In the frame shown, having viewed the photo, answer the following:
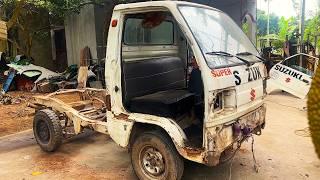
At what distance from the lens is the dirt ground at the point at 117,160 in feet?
→ 13.9

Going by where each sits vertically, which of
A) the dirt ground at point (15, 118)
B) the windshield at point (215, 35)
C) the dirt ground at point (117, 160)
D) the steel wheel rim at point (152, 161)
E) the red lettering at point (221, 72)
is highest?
the windshield at point (215, 35)

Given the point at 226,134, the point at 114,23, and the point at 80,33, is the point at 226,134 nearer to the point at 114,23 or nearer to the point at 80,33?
the point at 114,23

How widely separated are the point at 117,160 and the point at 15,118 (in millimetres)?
4176

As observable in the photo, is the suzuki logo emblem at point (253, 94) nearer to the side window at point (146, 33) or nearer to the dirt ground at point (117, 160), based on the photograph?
the dirt ground at point (117, 160)

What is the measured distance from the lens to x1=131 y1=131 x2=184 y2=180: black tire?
3605 millimetres

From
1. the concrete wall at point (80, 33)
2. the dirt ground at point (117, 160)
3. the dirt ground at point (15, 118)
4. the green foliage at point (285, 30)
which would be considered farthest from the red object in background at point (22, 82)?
the green foliage at point (285, 30)

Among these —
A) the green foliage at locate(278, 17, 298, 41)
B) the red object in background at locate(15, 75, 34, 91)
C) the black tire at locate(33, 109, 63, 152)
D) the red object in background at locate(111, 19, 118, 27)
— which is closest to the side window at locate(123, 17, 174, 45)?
the red object in background at locate(111, 19, 118, 27)

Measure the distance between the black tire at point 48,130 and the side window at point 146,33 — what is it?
5.66 ft

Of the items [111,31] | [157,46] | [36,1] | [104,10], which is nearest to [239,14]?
[104,10]

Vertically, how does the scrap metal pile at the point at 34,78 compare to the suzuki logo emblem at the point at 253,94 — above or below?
below

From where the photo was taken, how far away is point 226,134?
348cm

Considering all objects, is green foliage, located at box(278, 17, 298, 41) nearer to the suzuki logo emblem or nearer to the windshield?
the windshield

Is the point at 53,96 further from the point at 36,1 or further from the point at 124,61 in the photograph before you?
the point at 36,1

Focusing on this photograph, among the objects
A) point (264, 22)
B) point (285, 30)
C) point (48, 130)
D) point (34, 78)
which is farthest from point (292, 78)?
point (264, 22)
